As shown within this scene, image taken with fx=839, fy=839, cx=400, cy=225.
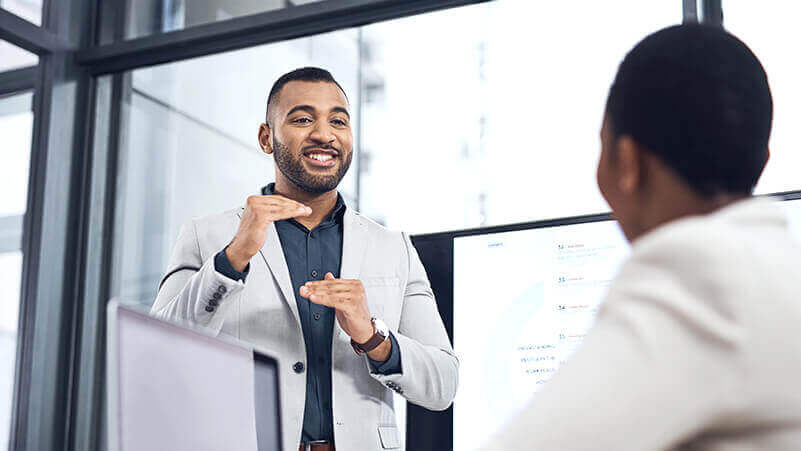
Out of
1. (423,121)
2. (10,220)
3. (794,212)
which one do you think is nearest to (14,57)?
(10,220)

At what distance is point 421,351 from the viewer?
1.74 metres

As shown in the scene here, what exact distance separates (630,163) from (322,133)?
1.36 metres

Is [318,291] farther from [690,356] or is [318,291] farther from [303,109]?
[690,356]

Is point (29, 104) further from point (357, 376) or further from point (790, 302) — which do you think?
point (790, 302)

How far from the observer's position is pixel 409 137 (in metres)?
2.81

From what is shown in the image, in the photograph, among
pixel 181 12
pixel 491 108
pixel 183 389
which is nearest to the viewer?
pixel 183 389

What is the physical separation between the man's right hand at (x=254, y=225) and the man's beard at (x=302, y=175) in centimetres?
21

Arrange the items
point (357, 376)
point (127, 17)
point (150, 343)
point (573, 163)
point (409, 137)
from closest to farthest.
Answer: point (150, 343), point (357, 376), point (573, 163), point (409, 137), point (127, 17)

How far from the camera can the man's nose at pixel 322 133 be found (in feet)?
6.32

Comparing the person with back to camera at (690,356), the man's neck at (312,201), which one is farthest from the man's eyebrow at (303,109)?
the person with back to camera at (690,356)

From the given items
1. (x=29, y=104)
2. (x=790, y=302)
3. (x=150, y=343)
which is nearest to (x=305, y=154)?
(x=150, y=343)

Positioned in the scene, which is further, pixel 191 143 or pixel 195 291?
pixel 191 143

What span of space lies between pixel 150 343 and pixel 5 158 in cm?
263

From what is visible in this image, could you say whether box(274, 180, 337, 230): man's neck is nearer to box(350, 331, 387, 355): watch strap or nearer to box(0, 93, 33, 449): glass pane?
box(350, 331, 387, 355): watch strap
